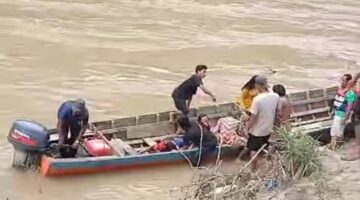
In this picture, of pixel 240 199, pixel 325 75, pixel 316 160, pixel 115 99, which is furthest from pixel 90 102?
pixel 240 199

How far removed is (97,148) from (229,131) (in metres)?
2.21

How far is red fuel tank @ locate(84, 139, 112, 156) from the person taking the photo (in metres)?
12.5

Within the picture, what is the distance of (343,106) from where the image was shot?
12688 millimetres

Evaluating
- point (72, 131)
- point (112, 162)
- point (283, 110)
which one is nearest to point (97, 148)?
point (112, 162)

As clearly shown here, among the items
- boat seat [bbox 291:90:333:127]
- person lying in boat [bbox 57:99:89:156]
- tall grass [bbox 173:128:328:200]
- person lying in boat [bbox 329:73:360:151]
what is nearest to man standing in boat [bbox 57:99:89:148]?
person lying in boat [bbox 57:99:89:156]

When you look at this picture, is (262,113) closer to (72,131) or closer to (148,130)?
(148,130)

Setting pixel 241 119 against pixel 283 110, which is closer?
pixel 283 110

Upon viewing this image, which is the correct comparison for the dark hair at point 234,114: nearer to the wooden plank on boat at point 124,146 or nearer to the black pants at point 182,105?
the black pants at point 182,105

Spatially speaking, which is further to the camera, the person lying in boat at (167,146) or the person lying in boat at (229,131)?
the person lying in boat at (229,131)

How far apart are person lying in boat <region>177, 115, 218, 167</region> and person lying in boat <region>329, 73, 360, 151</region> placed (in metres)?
1.82

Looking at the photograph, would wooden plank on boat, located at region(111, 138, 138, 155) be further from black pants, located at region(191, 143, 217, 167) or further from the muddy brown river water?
black pants, located at region(191, 143, 217, 167)

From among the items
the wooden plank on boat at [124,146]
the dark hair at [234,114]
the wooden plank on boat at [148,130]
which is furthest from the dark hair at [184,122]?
the dark hair at [234,114]

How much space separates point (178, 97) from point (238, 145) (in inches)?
49.9

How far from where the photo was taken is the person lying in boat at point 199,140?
12719 mm
